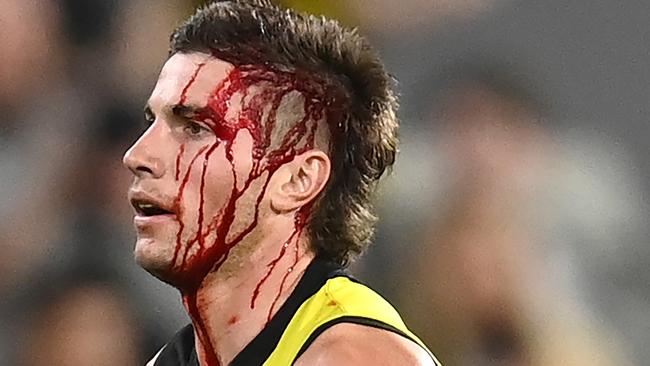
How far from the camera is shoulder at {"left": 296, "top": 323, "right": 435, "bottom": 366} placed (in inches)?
48.1

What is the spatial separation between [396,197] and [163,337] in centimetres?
53

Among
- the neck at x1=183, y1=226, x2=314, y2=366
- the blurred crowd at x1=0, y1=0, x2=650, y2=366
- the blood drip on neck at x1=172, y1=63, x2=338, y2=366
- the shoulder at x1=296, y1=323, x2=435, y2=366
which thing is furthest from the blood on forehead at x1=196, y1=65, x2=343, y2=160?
the blurred crowd at x1=0, y1=0, x2=650, y2=366

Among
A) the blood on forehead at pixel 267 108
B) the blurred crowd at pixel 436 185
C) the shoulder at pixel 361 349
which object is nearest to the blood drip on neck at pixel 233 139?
the blood on forehead at pixel 267 108

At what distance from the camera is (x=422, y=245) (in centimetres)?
243

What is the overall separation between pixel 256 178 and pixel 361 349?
0.71ft

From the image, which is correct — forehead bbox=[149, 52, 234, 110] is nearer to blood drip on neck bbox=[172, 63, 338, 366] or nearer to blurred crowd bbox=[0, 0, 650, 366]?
blood drip on neck bbox=[172, 63, 338, 366]

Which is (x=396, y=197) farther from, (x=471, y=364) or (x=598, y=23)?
(x=598, y=23)

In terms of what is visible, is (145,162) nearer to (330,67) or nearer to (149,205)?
(149,205)

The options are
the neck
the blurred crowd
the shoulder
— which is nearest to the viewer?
the shoulder

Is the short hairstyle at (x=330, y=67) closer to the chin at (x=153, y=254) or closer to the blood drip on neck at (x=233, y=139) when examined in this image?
the blood drip on neck at (x=233, y=139)

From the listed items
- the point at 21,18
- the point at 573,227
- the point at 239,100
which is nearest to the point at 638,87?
the point at 573,227

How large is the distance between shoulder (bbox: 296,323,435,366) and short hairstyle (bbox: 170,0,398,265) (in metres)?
0.14

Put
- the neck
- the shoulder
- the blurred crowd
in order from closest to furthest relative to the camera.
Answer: the shoulder
the neck
the blurred crowd

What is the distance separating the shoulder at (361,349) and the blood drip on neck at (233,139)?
0.11m
